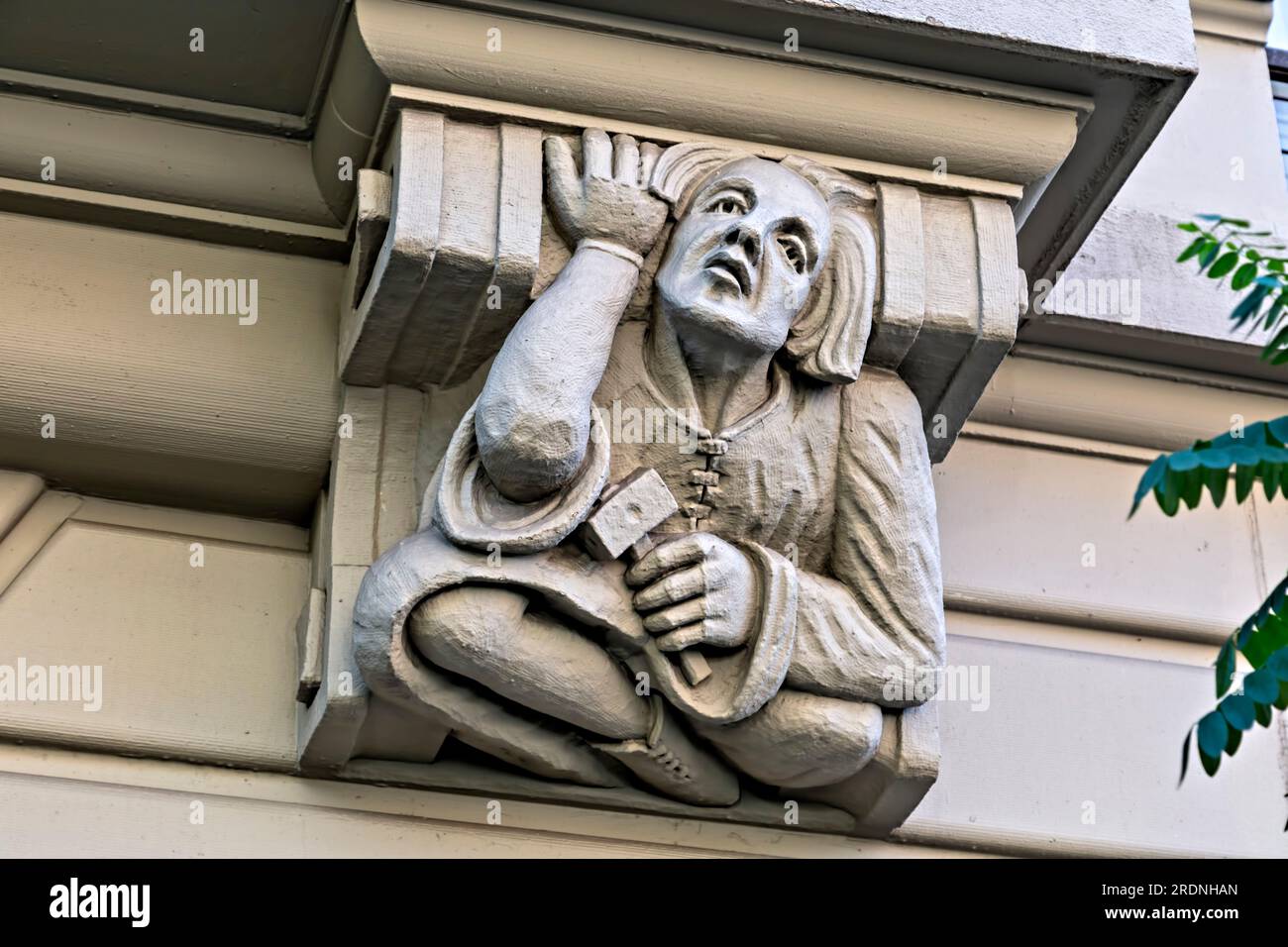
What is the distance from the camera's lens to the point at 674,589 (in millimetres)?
2072

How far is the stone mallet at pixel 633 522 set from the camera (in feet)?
6.80

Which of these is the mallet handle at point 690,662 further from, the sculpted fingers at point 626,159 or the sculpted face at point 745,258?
the sculpted fingers at point 626,159

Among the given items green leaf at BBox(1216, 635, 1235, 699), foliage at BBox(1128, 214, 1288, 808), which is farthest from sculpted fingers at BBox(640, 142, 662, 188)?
green leaf at BBox(1216, 635, 1235, 699)

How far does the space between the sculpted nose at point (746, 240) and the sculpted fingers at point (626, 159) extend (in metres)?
0.12

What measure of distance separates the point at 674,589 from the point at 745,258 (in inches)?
13.9

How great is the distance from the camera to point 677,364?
2170 millimetres

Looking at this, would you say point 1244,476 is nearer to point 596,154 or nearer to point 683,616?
point 683,616

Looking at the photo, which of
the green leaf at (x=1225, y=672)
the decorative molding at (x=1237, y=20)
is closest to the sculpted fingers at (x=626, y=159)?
the green leaf at (x=1225, y=672)

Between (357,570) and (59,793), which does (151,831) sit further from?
(357,570)

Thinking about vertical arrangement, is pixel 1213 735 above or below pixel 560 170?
below

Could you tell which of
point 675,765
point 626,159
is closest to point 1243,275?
point 626,159

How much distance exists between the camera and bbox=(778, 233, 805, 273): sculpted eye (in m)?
2.17

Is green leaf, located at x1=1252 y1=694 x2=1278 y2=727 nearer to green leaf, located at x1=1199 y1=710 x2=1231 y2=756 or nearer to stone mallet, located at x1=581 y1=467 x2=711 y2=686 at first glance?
green leaf, located at x1=1199 y1=710 x2=1231 y2=756

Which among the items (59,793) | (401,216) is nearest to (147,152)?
(401,216)
